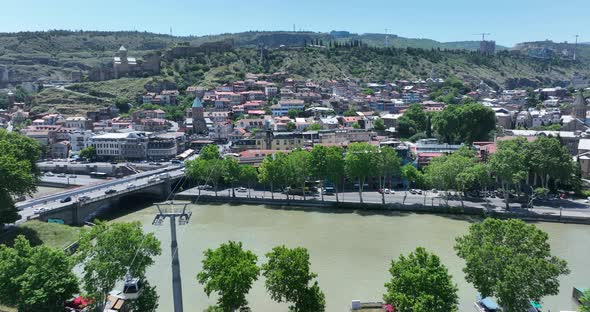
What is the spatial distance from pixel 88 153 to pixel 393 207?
92.8ft

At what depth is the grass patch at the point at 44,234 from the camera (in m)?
21.0

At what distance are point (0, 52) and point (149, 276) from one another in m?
99.0

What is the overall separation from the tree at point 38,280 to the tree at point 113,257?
1.66ft

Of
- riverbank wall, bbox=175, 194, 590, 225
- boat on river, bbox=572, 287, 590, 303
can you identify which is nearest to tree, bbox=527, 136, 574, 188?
Result: riverbank wall, bbox=175, 194, 590, 225

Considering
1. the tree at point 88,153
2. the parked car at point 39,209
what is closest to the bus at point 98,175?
the tree at point 88,153

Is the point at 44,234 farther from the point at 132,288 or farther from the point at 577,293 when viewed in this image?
the point at 577,293

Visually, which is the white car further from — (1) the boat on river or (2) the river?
(1) the boat on river

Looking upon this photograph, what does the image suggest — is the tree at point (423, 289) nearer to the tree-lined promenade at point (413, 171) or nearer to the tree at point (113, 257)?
the tree at point (113, 257)

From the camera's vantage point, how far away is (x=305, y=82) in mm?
71625

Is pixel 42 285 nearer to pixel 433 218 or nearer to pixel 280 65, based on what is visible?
pixel 433 218

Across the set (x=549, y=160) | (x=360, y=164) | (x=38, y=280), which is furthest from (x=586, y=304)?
(x=549, y=160)

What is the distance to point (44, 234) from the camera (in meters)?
21.8

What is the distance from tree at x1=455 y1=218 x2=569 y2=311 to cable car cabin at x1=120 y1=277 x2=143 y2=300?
922 centimetres

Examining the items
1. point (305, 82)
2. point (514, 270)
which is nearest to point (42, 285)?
point (514, 270)
